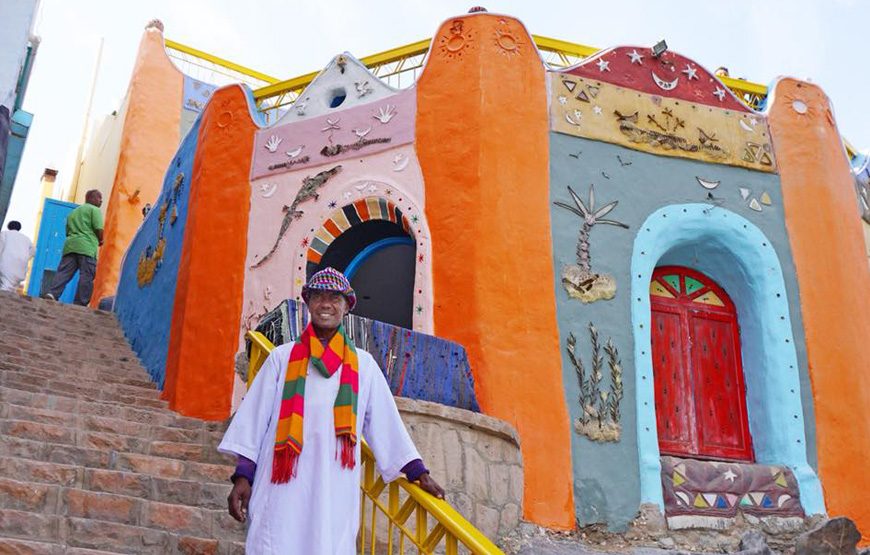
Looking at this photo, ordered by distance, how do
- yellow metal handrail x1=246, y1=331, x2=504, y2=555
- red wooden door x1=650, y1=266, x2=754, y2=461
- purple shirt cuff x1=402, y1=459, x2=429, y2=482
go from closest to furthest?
yellow metal handrail x1=246, y1=331, x2=504, y2=555, purple shirt cuff x1=402, y1=459, x2=429, y2=482, red wooden door x1=650, y1=266, x2=754, y2=461

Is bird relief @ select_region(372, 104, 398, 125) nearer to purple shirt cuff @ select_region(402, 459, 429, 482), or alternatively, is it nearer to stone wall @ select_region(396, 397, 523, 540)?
stone wall @ select_region(396, 397, 523, 540)

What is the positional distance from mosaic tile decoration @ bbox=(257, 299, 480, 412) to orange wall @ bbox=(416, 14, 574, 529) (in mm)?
527

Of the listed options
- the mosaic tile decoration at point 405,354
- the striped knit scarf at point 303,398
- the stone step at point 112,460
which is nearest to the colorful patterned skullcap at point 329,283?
the striped knit scarf at point 303,398

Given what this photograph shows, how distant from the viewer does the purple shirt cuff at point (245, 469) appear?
3.58m

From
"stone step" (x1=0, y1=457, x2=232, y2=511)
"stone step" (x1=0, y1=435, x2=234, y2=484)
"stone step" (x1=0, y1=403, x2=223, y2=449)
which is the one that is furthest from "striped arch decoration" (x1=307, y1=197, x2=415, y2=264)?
"stone step" (x1=0, y1=457, x2=232, y2=511)

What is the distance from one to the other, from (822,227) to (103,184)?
42.6ft

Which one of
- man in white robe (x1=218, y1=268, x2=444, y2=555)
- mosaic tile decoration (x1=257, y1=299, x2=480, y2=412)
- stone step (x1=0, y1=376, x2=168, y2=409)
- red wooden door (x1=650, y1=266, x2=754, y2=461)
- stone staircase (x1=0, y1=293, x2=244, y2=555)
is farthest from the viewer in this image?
red wooden door (x1=650, y1=266, x2=754, y2=461)

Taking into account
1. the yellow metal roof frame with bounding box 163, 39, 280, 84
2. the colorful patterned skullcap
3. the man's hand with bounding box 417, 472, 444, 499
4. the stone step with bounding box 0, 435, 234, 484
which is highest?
the yellow metal roof frame with bounding box 163, 39, 280, 84

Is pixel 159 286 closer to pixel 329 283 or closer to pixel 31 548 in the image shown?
pixel 31 548

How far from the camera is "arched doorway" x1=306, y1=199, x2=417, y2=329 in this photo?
8820mm

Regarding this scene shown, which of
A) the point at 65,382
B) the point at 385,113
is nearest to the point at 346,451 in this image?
the point at 65,382

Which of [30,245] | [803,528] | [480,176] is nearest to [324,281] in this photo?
[480,176]

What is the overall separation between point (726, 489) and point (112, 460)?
521cm

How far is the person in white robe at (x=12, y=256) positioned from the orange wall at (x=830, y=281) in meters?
9.38
